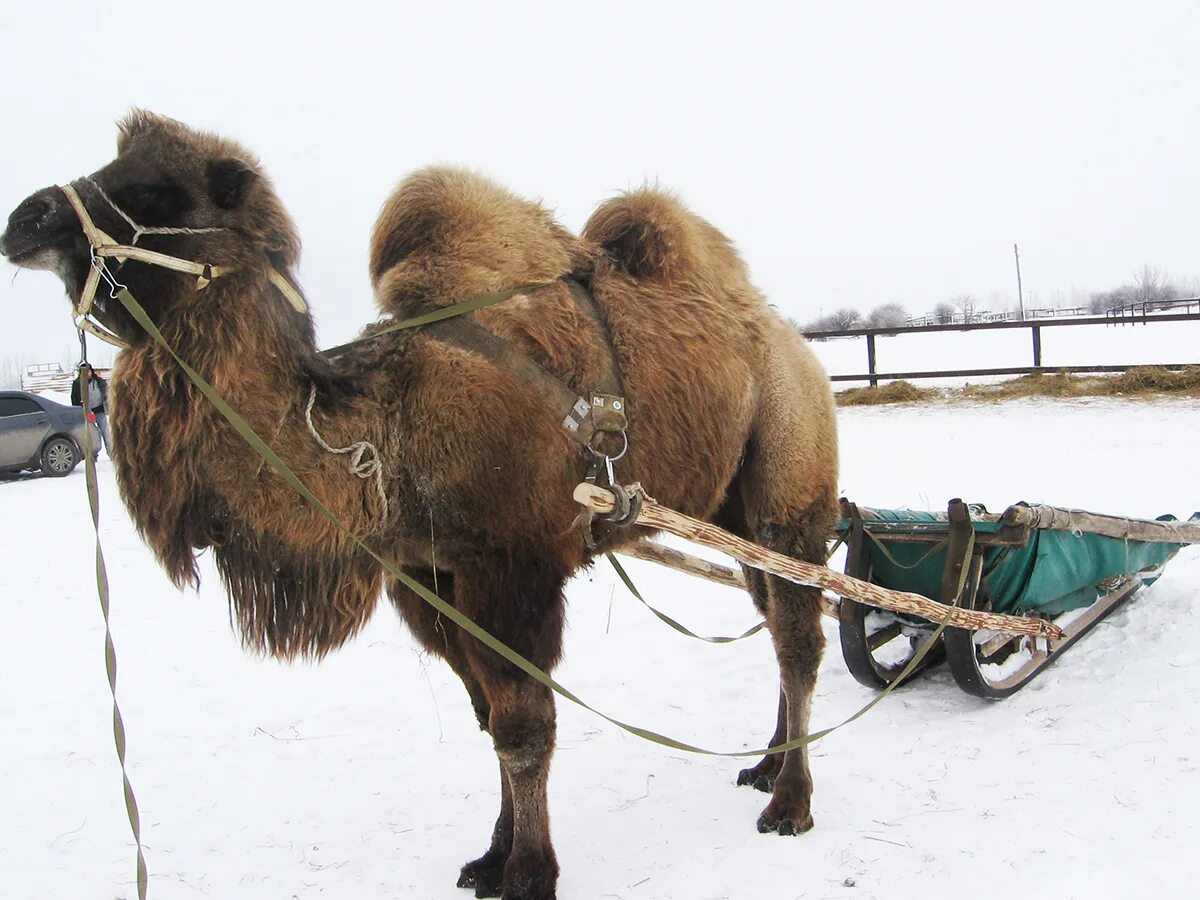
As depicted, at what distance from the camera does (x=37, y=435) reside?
14984 mm

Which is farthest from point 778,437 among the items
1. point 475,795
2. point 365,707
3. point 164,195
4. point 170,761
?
point 170,761

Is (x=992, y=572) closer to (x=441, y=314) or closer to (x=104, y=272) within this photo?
(x=441, y=314)

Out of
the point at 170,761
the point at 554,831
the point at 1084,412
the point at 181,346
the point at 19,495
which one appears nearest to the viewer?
the point at 181,346

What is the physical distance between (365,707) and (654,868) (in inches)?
103

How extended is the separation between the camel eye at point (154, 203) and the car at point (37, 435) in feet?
44.1

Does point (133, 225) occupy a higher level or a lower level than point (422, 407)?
higher

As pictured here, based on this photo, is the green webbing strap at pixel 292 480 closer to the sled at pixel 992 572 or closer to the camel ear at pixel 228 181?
the camel ear at pixel 228 181

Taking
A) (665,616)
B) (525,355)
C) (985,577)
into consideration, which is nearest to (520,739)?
(525,355)

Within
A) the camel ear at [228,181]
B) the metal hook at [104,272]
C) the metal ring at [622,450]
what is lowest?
the metal ring at [622,450]

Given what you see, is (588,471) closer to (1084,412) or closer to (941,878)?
(941,878)

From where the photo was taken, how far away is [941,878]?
3.19 metres

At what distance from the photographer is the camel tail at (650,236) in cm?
371

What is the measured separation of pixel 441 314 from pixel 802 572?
1681mm

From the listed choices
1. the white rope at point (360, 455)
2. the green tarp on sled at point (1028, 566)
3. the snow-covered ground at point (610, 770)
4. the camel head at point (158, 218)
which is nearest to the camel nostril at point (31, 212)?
the camel head at point (158, 218)
